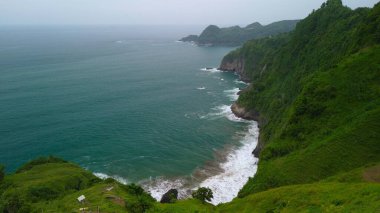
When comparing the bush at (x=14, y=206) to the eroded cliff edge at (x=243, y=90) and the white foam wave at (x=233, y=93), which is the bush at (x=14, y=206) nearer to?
the eroded cliff edge at (x=243, y=90)

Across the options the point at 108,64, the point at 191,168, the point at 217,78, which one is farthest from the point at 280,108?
the point at 108,64

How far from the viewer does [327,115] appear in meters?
63.9

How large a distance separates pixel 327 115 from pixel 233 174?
869 inches

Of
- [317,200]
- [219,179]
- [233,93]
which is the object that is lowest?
[219,179]

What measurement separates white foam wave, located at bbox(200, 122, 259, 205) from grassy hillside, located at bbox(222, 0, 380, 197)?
5542 millimetres

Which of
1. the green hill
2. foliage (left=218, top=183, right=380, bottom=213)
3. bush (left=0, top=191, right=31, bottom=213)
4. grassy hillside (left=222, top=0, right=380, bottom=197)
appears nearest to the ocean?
the green hill

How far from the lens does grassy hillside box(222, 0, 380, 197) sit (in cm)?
5238

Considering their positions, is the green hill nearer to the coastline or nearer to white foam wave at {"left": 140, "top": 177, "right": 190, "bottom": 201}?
the coastline

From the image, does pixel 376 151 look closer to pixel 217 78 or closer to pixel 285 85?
pixel 285 85

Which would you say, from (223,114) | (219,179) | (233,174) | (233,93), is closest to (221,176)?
(219,179)

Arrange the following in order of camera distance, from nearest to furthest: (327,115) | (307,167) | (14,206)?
(14,206), (307,167), (327,115)

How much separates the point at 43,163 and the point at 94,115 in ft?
120

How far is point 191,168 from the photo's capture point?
73.5m

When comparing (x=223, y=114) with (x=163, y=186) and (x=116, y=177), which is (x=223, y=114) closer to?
(x=163, y=186)
